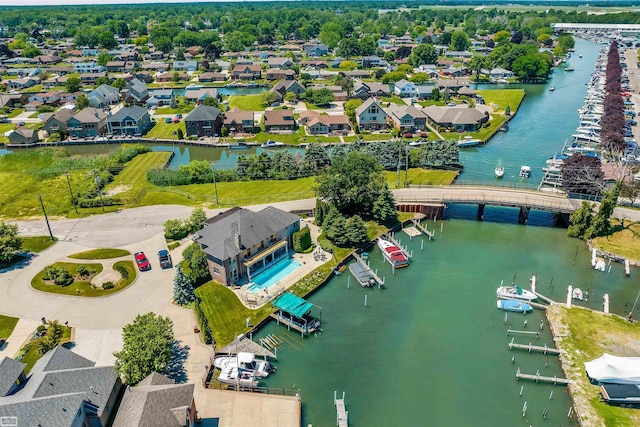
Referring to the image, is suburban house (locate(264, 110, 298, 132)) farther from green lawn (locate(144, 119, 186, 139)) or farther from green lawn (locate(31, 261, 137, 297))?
green lawn (locate(31, 261, 137, 297))

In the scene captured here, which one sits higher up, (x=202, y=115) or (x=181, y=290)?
(x=202, y=115)

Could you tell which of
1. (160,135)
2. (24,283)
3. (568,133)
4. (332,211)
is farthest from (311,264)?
(568,133)

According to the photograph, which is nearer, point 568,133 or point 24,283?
point 24,283

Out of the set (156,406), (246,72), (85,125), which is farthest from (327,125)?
(156,406)

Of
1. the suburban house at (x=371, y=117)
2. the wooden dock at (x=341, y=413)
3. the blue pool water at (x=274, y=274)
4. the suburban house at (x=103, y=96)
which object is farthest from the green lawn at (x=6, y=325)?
the suburban house at (x=103, y=96)

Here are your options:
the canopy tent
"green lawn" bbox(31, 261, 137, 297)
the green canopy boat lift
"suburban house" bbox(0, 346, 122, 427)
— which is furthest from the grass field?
"green lawn" bbox(31, 261, 137, 297)

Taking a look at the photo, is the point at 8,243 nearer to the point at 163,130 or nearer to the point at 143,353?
the point at 143,353

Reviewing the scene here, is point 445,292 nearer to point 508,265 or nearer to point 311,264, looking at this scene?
point 508,265

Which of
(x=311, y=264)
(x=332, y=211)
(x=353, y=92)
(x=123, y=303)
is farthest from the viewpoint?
(x=353, y=92)
